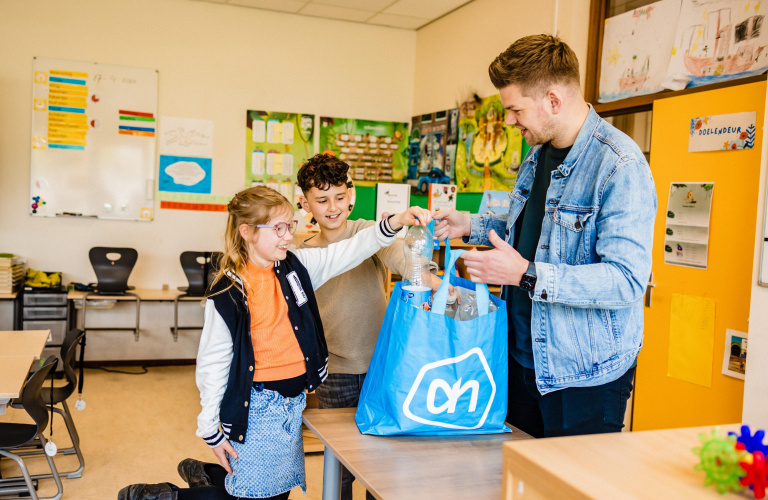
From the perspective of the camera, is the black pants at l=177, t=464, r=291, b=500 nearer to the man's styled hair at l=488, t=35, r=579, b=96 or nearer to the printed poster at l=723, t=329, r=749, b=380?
the man's styled hair at l=488, t=35, r=579, b=96

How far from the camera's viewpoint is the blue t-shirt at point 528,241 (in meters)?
1.43

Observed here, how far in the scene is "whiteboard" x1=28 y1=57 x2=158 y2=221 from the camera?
4797 mm

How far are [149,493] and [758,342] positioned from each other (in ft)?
7.35

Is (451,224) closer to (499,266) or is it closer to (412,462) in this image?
(499,266)

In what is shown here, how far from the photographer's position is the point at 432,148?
514cm

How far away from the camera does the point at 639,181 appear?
1.25m

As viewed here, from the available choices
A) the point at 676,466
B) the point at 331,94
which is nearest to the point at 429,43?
the point at 331,94

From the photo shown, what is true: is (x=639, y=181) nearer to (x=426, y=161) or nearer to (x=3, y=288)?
(x=426, y=161)

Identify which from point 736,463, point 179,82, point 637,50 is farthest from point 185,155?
point 736,463

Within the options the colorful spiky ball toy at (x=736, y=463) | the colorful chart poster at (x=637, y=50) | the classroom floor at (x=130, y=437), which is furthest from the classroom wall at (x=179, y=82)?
the colorful spiky ball toy at (x=736, y=463)

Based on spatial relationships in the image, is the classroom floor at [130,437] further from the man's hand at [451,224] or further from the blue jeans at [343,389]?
the man's hand at [451,224]

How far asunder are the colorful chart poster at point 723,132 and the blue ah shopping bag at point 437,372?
1.98 m

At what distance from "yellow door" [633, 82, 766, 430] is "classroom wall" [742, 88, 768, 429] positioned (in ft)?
0.98

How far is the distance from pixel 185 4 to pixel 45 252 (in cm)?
231
